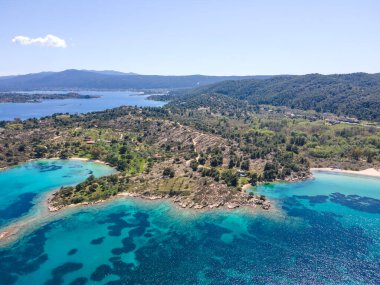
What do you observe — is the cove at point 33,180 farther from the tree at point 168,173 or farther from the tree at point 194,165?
the tree at point 194,165

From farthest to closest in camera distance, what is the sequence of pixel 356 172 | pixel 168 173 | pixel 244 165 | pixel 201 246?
pixel 356 172, pixel 244 165, pixel 168 173, pixel 201 246

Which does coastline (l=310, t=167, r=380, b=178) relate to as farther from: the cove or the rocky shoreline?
the cove

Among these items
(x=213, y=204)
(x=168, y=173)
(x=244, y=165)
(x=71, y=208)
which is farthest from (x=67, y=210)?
(x=244, y=165)

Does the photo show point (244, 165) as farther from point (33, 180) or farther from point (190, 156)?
point (33, 180)

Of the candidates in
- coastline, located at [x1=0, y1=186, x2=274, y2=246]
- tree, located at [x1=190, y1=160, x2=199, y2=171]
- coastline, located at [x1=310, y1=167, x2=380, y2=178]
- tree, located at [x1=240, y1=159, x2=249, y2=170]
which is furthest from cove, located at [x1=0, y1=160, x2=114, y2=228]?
coastline, located at [x1=310, y1=167, x2=380, y2=178]

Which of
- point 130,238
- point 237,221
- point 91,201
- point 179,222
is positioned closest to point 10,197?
point 91,201

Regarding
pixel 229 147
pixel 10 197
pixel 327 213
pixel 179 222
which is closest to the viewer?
pixel 179 222

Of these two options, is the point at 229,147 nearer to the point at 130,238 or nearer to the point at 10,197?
the point at 130,238
